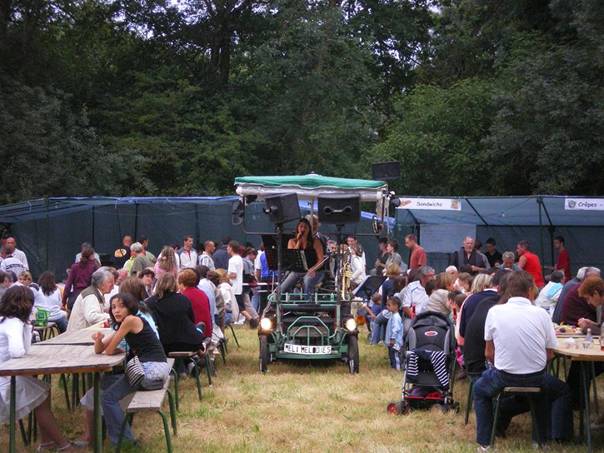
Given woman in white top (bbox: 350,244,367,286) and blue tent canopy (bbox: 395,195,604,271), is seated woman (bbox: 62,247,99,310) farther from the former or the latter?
blue tent canopy (bbox: 395,195,604,271)

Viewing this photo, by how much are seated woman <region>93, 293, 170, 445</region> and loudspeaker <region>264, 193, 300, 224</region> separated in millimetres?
4070

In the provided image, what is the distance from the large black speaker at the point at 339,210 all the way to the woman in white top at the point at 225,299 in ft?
7.63

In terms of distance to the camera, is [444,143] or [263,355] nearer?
[263,355]

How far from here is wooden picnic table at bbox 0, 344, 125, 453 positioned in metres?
5.85

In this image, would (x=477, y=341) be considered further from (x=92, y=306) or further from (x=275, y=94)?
(x=275, y=94)

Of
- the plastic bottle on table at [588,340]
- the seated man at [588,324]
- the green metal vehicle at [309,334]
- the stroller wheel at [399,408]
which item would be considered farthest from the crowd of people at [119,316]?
the seated man at [588,324]

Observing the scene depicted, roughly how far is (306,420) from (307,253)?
3.60m

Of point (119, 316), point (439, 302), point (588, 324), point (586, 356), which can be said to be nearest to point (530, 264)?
point (439, 302)

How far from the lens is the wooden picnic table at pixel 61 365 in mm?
5852

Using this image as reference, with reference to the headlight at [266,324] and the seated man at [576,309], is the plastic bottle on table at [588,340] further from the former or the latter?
the headlight at [266,324]

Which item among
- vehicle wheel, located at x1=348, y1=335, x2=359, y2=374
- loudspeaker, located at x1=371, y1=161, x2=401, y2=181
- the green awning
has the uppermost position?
loudspeaker, located at x1=371, y1=161, x2=401, y2=181

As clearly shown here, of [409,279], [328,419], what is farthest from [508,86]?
[328,419]

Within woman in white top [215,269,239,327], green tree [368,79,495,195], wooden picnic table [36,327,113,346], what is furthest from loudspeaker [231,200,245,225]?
green tree [368,79,495,195]

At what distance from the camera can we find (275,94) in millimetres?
31938
